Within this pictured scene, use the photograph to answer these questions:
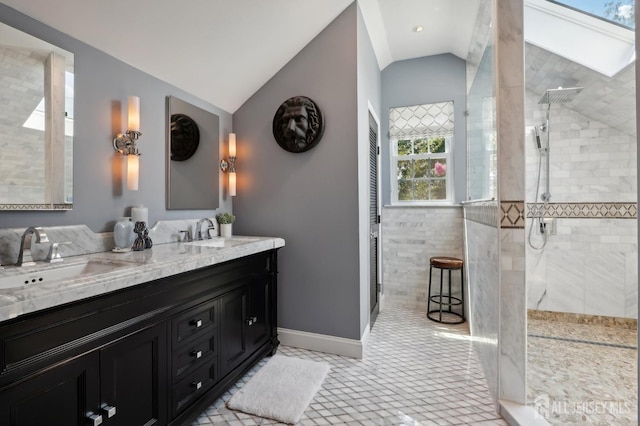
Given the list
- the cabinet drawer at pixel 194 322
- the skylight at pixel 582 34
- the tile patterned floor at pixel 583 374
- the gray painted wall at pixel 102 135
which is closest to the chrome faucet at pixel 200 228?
the gray painted wall at pixel 102 135

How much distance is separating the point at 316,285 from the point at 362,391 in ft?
2.77

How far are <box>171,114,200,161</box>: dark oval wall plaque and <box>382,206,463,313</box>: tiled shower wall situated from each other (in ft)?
7.56

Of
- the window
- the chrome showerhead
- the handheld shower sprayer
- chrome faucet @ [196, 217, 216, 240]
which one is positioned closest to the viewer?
chrome faucet @ [196, 217, 216, 240]

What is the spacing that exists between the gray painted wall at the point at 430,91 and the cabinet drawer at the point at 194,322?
8.58ft

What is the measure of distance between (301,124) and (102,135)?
4.42 ft

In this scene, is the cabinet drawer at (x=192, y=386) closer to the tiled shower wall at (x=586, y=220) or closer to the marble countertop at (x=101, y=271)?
the marble countertop at (x=101, y=271)

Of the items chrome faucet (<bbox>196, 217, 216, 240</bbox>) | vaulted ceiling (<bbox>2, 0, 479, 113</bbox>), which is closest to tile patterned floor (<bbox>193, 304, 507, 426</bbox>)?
chrome faucet (<bbox>196, 217, 216, 240</bbox>)

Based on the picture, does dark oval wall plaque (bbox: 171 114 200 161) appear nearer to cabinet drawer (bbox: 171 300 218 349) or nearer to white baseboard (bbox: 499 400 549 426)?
cabinet drawer (bbox: 171 300 218 349)

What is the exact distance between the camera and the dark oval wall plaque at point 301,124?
2.48 metres

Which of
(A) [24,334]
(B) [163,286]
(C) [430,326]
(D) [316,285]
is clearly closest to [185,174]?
(B) [163,286]

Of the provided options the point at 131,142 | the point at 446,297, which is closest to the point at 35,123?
the point at 131,142

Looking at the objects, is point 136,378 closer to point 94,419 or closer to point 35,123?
point 94,419

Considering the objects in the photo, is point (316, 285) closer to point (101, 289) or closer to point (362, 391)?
point (362, 391)

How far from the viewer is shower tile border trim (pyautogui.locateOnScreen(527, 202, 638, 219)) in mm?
2812
